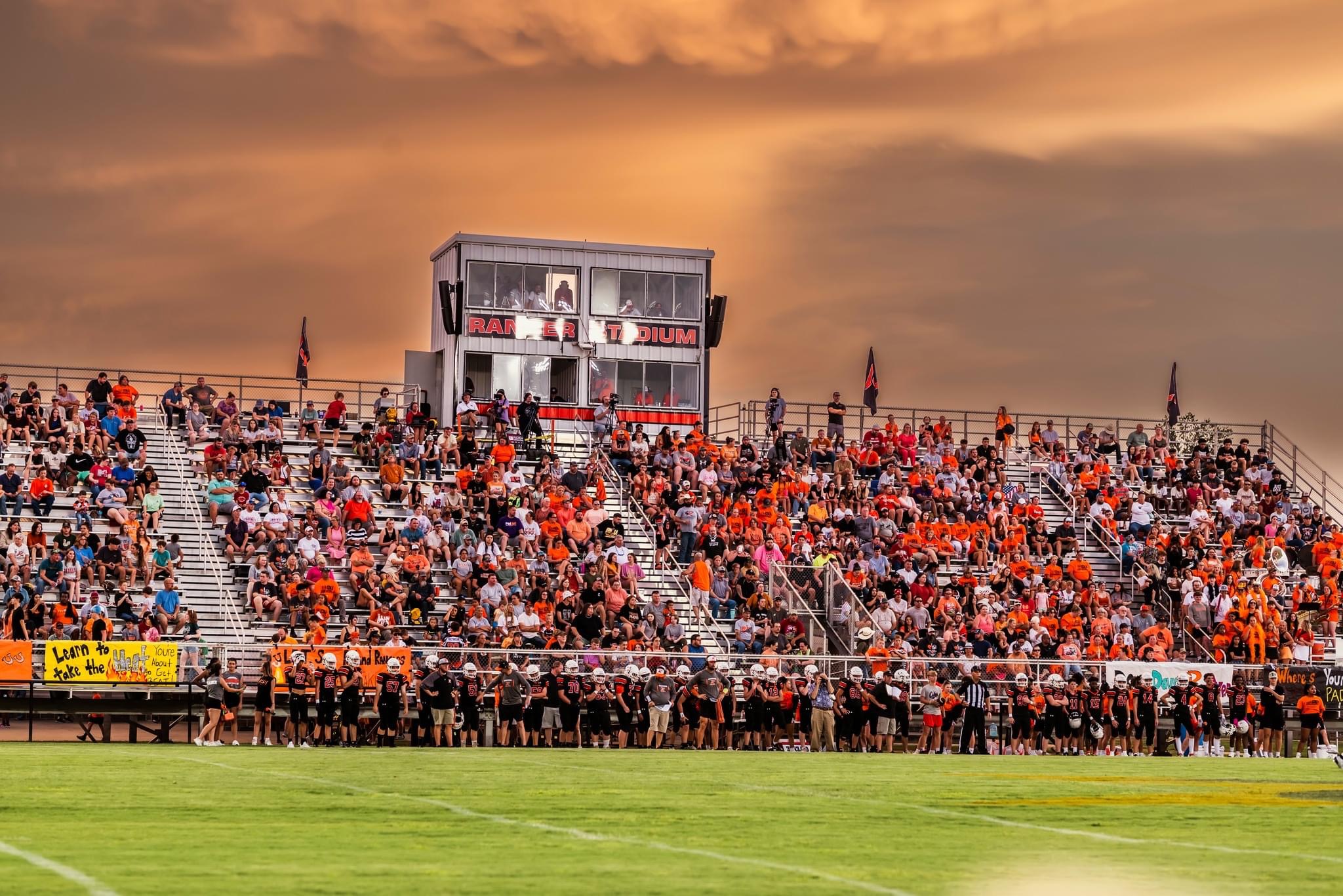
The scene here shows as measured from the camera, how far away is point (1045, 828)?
13.7m

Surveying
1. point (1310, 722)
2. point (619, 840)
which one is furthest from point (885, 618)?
point (619, 840)

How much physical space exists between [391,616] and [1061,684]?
10647 millimetres

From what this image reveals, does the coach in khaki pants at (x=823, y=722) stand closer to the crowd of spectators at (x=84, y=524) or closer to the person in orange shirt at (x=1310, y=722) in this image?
the person in orange shirt at (x=1310, y=722)

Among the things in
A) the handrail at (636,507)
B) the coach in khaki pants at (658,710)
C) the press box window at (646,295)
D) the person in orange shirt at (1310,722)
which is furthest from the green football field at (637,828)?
the press box window at (646,295)

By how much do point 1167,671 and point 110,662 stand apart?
55.2 feet

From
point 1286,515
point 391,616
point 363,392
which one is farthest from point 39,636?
point 1286,515

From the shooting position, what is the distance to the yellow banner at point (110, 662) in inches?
1062

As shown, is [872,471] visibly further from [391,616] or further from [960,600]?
[391,616]

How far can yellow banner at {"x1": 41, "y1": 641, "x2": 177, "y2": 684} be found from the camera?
1062 inches

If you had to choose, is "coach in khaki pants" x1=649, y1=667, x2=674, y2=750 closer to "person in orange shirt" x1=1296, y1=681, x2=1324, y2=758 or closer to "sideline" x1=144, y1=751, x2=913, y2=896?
"sideline" x1=144, y1=751, x2=913, y2=896

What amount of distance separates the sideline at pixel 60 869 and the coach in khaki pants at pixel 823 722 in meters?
18.3

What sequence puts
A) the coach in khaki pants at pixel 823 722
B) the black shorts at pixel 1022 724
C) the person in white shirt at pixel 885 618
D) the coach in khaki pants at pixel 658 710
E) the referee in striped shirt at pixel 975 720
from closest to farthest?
the coach in khaki pants at pixel 658 710 < the coach in khaki pants at pixel 823 722 < the referee in striped shirt at pixel 975 720 < the black shorts at pixel 1022 724 < the person in white shirt at pixel 885 618

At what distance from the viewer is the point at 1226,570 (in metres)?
38.1

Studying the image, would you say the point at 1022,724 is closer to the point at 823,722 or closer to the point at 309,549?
the point at 823,722
